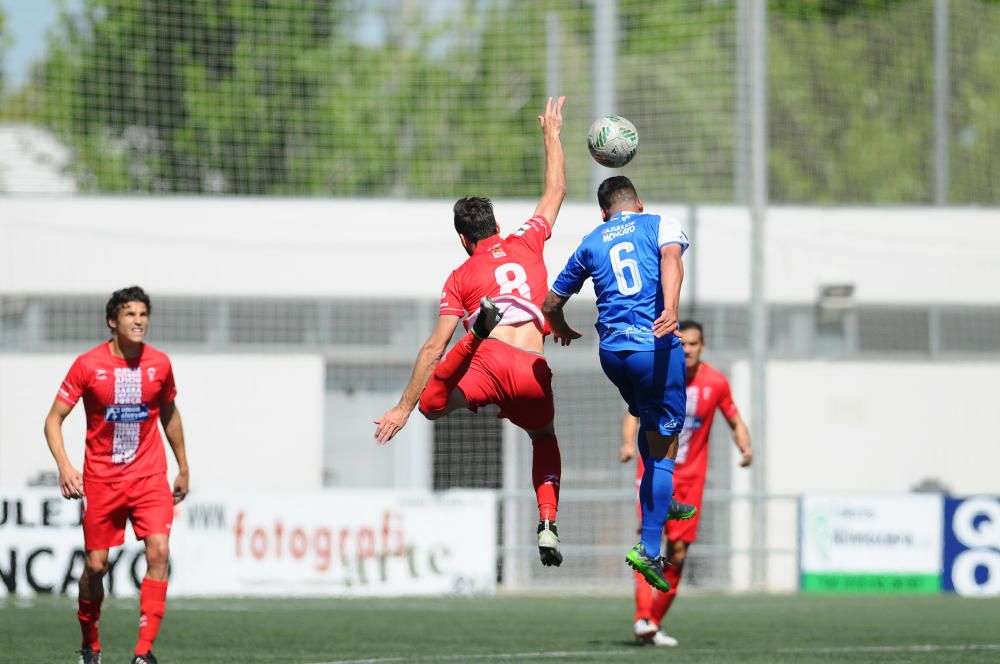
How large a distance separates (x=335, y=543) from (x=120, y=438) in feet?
28.7

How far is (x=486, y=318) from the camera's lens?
8969mm

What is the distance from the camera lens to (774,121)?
126 feet

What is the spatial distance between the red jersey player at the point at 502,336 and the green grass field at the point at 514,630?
233 cm

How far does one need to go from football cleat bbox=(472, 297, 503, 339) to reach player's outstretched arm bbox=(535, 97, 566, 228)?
2.66 ft

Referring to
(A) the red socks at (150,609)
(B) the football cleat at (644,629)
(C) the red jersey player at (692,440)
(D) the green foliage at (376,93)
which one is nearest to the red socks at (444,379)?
(A) the red socks at (150,609)

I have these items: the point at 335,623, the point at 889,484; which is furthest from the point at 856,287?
the point at 335,623

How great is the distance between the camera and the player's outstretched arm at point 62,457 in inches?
388

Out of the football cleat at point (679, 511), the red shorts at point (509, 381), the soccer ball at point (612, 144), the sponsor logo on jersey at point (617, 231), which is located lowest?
the football cleat at point (679, 511)

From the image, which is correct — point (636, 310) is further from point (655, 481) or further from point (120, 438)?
point (120, 438)

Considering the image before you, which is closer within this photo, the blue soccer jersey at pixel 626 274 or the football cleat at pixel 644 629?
the blue soccer jersey at pixel 626 274

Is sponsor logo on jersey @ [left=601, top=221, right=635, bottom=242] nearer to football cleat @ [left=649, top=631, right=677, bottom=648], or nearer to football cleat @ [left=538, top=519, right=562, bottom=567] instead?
football cleat @ [left=538, top=519, right=562, bottom=567]

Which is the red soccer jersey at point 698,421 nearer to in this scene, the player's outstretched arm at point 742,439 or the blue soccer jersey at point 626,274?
the player's outstretched arm at point 742,439

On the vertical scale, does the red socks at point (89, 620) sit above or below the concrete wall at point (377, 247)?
below

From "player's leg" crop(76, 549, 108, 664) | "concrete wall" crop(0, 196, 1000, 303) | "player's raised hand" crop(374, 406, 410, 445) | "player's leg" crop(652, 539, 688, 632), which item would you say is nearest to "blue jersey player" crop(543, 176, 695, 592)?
"player's raised hand" crop(374, 406, 410, 445)
